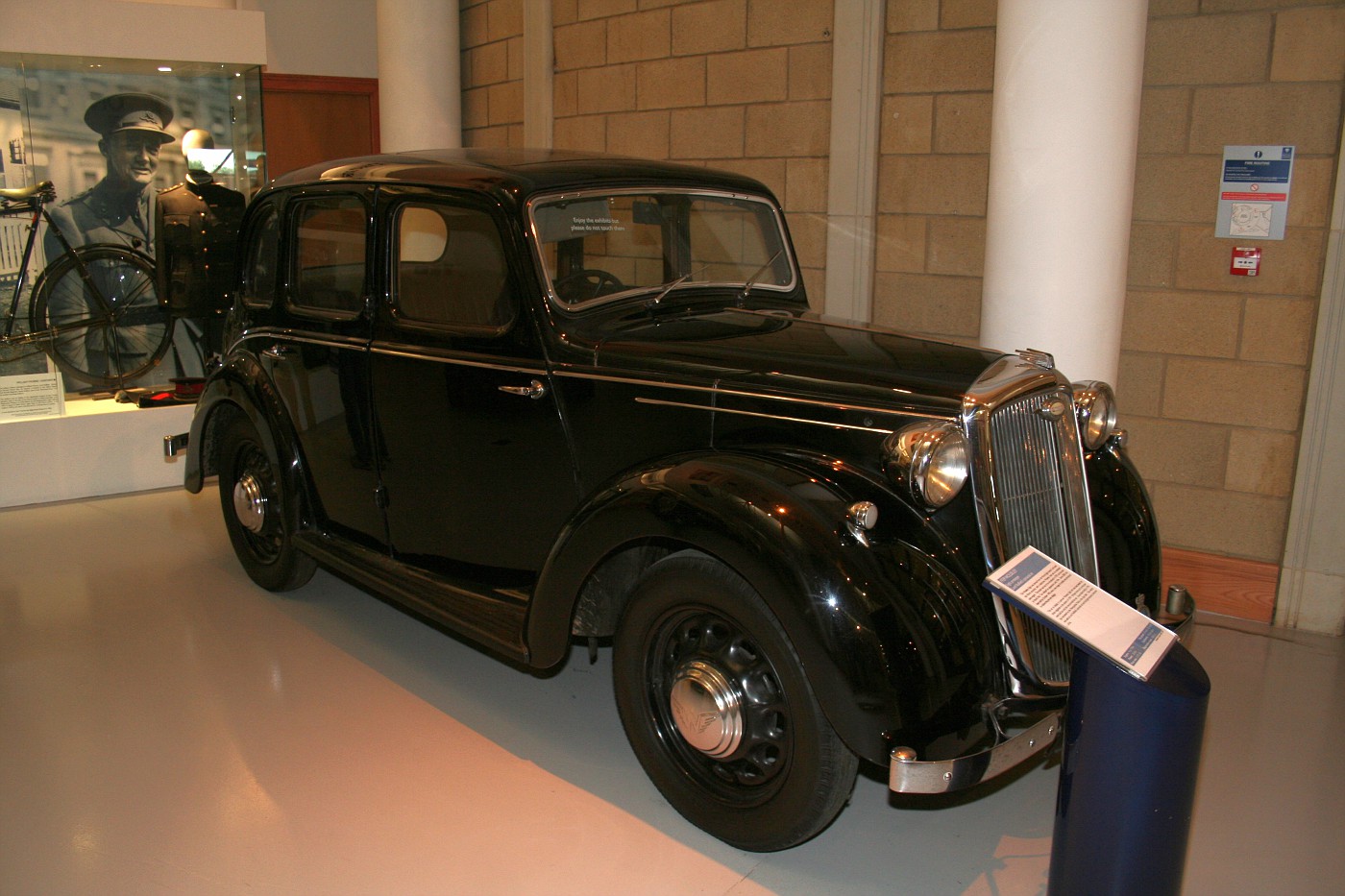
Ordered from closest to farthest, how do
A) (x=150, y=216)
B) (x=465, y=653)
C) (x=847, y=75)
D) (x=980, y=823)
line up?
(x=980, y=823) → (x=465, y=653) → (x=847, y=75) → (x=150, y=216)

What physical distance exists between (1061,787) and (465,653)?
2.09 metres

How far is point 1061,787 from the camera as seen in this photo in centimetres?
197

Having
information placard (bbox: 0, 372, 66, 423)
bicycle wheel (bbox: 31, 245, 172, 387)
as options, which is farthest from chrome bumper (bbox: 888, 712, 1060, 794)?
bicycle wheel (bbox: 31, 245, 172, 387)

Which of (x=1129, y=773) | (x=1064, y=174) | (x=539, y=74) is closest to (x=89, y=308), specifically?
(x=539, y=74)

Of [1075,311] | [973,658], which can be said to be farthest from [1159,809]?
[1075,311]

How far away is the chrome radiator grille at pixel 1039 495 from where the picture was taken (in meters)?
2.25

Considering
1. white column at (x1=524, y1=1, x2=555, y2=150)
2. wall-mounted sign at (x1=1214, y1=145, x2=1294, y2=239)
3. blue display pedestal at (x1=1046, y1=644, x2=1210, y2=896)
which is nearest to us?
blue display pedestal at (x1=1046, y1=644, x2=1210, y2=896)

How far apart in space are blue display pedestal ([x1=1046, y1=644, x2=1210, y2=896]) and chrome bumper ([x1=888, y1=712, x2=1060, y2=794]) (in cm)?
14

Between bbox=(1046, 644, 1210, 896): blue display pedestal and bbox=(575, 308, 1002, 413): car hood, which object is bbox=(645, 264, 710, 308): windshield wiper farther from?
bbox=(1046, 644, 1210, 896): blue display pedestal

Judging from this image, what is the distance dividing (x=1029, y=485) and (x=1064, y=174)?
1.47 meters

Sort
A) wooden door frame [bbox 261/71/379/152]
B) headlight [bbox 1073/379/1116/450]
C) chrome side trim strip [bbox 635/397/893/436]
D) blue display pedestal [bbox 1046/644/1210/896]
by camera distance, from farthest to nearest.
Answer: wooden door frame [bbox 261/71/379/152]
headlight [bbox 1073/379/1116/450]
chrome side trim strip [bbox 635/397/893/436]
blue display pedestal [bbox 1046/644/1210/896]

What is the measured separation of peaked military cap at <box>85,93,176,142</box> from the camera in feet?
18.4

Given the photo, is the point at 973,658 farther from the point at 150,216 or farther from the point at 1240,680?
the point at 150,216

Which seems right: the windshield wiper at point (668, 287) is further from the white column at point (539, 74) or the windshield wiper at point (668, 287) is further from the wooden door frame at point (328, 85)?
the wooden door frame at point (328, 85)
